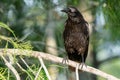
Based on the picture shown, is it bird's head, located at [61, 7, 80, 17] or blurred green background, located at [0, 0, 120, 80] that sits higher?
bird's head, located at [61, 7, 80, 17]

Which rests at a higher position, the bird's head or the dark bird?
the bird's head

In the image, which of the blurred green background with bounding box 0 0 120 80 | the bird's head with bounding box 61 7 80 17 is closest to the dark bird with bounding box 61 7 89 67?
the bird's head with bounding box 61 7 80 17

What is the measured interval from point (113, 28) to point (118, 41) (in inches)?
82.0

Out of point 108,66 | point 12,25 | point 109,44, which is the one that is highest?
point 12,25

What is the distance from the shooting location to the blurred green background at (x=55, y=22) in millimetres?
6098

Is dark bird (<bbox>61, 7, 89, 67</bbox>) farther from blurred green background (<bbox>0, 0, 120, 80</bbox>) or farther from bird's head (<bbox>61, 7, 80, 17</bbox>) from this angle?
blurred green background (<bbox>0, 0, 120, 80</bbox>)

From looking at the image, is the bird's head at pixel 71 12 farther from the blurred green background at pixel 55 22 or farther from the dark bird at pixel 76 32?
the blurred green background at pixel 55 22

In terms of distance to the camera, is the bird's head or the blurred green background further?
the blurred green background

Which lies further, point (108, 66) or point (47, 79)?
point (108, 66)

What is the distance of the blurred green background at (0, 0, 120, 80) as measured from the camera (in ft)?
20.0

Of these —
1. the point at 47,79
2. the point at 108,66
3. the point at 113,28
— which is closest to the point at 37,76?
the point at 47,79

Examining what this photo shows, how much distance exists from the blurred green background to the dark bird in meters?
0.28

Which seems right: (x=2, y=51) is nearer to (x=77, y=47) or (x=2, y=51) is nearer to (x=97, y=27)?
(x=77, y=47)

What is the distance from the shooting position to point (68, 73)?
597 cm
